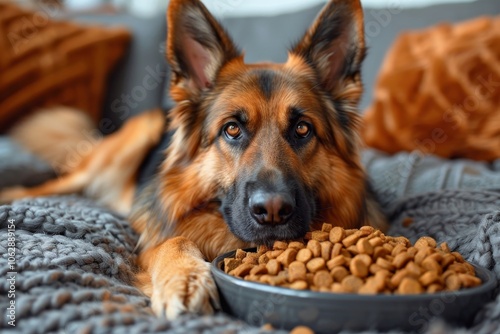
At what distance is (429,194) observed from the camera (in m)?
1.85

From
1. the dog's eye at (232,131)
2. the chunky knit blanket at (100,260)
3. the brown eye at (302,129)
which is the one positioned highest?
the brown eye at (302,129)

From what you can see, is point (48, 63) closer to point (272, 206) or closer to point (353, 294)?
point (272, 206)

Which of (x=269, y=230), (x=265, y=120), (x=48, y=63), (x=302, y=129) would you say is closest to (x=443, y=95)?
(x=302, y=129)

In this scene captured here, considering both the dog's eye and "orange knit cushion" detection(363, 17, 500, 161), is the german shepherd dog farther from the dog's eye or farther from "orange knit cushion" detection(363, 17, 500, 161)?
"orange knit cushion" detection(363, 17, 500, 161)

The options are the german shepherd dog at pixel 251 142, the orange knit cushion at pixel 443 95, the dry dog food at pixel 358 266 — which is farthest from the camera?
the orange knit cushion at pixel 443 95

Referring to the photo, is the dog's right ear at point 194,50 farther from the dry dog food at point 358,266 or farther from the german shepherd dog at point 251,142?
the dry dog food at point 358,266

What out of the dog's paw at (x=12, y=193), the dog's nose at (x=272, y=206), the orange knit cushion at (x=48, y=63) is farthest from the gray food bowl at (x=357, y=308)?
the orange knit cushion at (x=48, y=63)

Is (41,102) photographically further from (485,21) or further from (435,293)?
(435,293)

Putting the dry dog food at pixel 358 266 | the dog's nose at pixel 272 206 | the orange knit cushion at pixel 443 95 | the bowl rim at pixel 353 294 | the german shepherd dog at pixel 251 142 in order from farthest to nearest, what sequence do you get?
1. the orange knit cushion at pixel 443 95
2. the german shepherd dog at pixel 251 142
3. the dog's nose at pixel 272 206
4. the dry dog food at pixel 358 266
5. the bowl rim at pixel 353 294

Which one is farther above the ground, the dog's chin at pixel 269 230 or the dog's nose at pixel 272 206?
the dog's nose at pixel 272 206

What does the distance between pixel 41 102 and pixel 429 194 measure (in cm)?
257

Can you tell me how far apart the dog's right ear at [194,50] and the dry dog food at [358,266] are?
747 millimetres

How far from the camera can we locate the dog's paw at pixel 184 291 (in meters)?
1.17

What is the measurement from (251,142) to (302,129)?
189 mm
